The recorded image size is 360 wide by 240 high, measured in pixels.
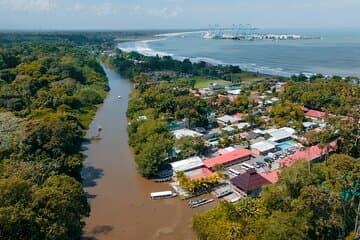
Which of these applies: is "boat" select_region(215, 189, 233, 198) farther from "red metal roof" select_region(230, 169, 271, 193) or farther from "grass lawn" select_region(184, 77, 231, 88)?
"grass lawn" select_region(184, 77, 231, 88)

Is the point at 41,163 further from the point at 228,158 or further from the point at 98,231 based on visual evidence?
the point at 228,158

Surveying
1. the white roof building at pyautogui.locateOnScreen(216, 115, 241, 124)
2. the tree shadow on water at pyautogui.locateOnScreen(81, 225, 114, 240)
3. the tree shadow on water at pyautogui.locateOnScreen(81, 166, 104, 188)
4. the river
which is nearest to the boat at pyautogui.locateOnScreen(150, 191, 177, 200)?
the river

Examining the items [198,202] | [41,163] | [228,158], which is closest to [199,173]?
[228,158]

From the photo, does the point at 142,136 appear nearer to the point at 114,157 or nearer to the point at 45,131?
the point at 114,157

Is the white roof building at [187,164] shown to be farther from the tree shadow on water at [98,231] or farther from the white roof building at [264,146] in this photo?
the tree shadow on water at [98,231]

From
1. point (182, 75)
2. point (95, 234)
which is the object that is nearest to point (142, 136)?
point (95, 234)

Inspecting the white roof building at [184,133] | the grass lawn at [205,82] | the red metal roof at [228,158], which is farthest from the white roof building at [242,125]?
the grass lawn at [205,82]
